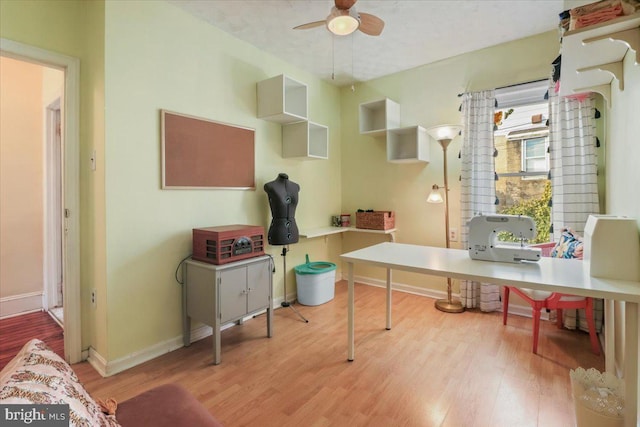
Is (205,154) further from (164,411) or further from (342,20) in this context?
(164,411)

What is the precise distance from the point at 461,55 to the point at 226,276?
3310mm

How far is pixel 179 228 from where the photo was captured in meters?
2.51

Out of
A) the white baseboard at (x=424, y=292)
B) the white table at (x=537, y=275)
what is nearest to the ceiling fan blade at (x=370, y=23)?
the white table at (x=537, y=275)

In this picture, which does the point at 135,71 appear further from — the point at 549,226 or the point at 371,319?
the point at 549,226

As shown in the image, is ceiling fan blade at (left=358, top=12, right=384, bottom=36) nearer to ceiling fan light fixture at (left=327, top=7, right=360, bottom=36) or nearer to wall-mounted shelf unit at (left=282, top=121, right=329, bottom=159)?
ceiling fan light fixture at (left=327, top=7, right=360, bottom=36)

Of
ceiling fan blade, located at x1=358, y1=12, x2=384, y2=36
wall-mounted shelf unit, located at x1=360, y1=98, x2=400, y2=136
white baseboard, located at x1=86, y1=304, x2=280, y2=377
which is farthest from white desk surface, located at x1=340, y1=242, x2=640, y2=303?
wall-mounted shelf unit, located at x1=360, y1=98, x2=400, y2=136

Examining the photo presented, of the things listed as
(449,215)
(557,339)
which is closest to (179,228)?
(449,215)

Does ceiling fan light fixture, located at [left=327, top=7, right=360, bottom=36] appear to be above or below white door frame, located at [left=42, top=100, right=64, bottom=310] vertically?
above

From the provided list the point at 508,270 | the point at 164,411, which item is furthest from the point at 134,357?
the point at 508,270

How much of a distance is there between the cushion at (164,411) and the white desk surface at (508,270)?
1281 mm

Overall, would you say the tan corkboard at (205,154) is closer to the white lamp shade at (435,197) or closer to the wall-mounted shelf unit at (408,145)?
the wall-mounted shelf unit at (408,145)

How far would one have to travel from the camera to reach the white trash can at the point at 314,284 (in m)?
3.40

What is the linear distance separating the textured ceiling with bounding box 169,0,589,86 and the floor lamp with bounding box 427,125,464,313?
84 centimetres

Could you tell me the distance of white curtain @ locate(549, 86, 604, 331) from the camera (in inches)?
102
